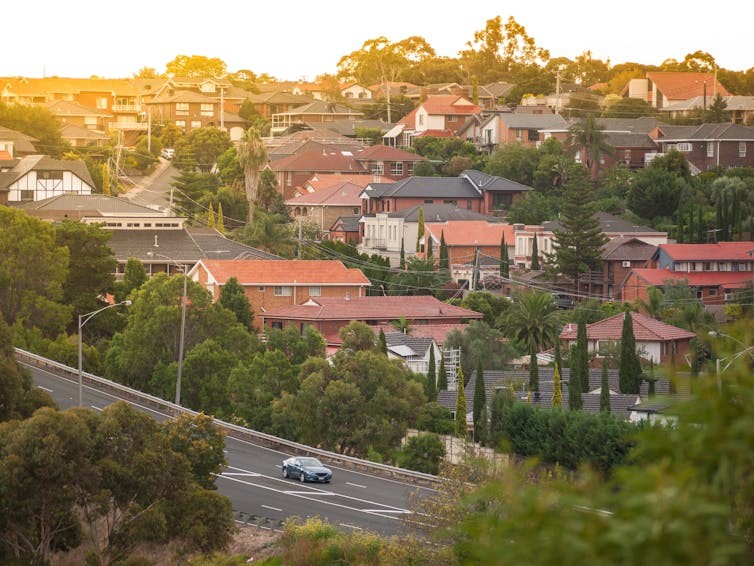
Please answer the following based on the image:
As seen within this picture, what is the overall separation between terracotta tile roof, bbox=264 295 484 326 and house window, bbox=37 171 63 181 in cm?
4288

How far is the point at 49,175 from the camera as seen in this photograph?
117938mm

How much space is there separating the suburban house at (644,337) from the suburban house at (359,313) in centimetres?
759

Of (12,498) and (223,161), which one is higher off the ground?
(223,161)

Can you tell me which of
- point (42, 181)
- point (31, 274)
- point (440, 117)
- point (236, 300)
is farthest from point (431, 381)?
point (440, 117)

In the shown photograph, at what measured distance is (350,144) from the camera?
145250 millimetres

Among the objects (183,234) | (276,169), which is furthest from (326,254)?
(276,169)

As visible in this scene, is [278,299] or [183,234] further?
[183,234]

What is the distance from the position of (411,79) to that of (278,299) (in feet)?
389

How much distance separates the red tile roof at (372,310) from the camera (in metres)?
78.0

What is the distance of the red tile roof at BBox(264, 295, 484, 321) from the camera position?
78.0 meters

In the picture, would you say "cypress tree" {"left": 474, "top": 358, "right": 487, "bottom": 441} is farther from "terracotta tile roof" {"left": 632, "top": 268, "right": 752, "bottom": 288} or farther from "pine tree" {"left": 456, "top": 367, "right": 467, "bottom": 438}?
"terracotta tile roof" {"left": 632, "top": 268, "right": 752, "bottom": 288}

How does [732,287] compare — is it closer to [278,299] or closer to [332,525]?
[278,299]

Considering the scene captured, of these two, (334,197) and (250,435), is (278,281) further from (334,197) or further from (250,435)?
(334,197)

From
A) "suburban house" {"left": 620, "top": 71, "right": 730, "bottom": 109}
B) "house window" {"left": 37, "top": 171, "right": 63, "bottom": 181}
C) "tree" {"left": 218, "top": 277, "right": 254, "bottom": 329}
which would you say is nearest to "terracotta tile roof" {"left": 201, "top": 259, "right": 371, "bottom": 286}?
"tree" {"left": 218, "top": 277, "right": 254, "bottom": 329}
